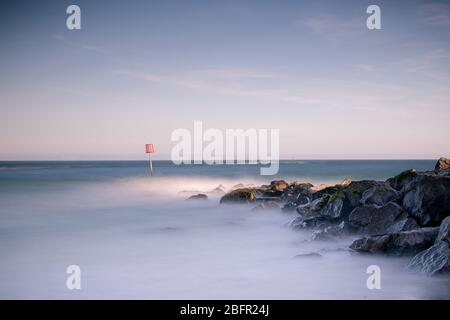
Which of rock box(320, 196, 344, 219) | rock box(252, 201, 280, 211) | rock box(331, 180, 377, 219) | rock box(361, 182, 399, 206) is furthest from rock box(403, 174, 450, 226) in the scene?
rock box(252, 201, 280, 211)

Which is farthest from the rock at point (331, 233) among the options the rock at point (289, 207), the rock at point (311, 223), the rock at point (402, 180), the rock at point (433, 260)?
the rock at point (289, 207)

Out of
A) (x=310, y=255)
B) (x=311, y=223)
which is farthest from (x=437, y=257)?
(x=311, y=223)

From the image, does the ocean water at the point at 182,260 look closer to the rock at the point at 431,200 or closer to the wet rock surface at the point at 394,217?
the wet rock surface at the point at 394,217

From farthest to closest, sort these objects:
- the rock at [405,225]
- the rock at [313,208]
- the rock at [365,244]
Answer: the rock at [313,208] → the rock at [405,225] → the rock at [365,244]

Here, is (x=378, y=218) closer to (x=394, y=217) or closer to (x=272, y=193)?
(x=394, y=217)

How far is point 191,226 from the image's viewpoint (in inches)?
391

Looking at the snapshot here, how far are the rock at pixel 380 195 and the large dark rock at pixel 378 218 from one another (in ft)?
1.89

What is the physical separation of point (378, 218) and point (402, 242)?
4.46ft

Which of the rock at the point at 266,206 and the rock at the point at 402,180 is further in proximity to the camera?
the rock at the point at 266,206

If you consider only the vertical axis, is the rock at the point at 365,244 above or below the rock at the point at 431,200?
below

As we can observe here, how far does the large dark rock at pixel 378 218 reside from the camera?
720cm

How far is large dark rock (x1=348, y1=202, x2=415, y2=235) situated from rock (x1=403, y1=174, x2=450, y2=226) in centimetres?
28
